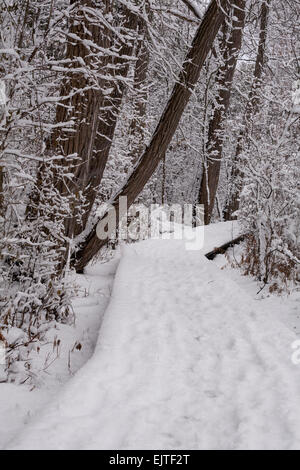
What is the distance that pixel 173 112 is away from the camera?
18.6ft

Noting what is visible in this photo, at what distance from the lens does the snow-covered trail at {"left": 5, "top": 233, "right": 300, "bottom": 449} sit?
217 centimetres

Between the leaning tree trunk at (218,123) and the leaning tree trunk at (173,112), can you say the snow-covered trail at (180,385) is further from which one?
the leaning tree trunk at (218,123)

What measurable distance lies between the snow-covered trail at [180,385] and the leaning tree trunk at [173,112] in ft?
4.00

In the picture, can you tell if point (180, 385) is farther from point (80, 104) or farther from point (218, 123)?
point (218, 123)

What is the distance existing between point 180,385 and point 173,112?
4054 millimetres

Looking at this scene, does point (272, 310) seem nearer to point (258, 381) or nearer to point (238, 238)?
point (258, 381)

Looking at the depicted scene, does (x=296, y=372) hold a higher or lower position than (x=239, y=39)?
lower

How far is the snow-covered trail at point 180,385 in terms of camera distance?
7.13 ft

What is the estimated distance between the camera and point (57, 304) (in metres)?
4.02

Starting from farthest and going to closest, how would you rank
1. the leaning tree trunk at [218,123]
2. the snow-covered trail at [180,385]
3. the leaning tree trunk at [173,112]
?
the leaning tree trunk at [218,123] → the leaning tree trunk at [173,112] → the snow-covered trail at [180,385]

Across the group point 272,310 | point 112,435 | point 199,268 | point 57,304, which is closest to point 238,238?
point 199,268

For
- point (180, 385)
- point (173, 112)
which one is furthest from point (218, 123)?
point (180, 385)

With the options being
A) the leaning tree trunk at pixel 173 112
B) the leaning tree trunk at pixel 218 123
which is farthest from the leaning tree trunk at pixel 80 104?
the leaning tree trunk at pixel 218 123
